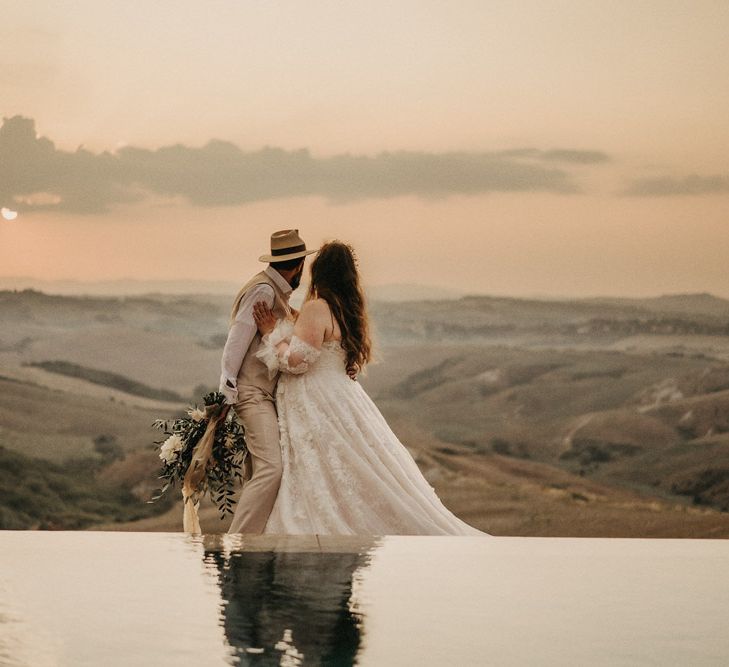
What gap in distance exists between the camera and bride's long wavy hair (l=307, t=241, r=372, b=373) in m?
5.58

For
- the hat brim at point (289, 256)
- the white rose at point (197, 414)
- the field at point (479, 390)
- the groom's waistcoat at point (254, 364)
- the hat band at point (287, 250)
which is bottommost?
the field at point (479, 390)

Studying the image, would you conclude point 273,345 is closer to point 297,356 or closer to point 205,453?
point 297,356

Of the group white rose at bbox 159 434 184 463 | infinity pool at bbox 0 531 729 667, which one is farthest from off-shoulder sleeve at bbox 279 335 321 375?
infinity pool at bbox 0 531 729 667

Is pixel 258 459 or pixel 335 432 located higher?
pixel 335 432

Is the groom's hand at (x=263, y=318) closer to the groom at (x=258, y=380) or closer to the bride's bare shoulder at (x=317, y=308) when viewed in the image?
the groom at (x=258, y=380)

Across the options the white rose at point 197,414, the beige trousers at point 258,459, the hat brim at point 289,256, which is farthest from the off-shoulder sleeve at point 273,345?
the white rose at point 197,414

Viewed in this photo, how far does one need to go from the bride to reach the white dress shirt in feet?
0.15

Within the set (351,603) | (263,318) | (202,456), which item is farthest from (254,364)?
(351,603)

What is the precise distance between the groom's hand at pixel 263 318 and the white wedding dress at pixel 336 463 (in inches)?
1.6

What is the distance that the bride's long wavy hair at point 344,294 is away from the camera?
5.58 m

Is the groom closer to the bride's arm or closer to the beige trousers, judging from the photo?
the beige trousers

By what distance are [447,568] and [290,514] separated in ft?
6.82

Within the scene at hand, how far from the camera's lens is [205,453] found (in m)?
5.71

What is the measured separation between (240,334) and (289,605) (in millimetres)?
2966
